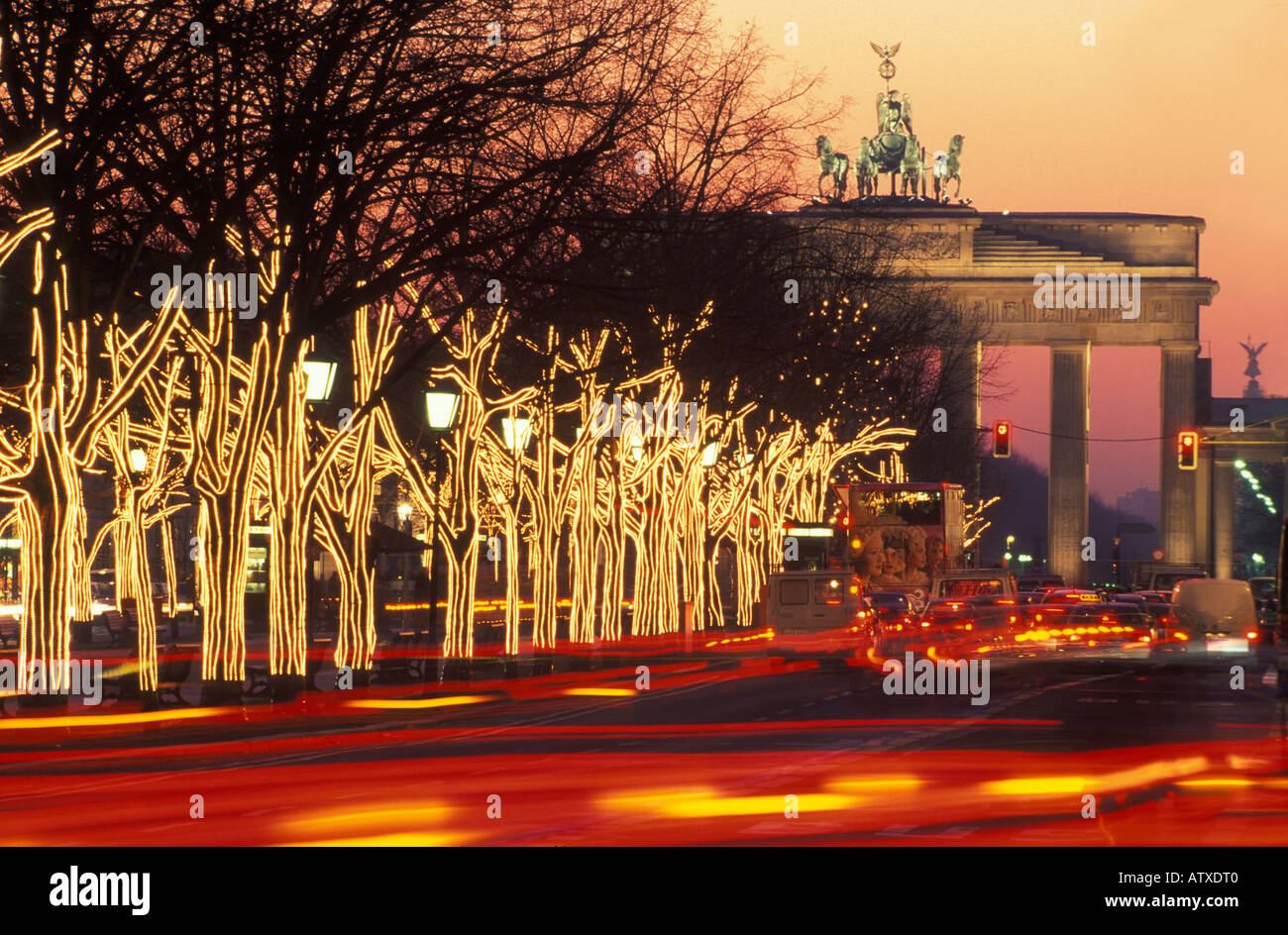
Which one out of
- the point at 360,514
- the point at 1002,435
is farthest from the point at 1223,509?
the point at 360,514

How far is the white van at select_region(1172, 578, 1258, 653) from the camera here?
45688mm

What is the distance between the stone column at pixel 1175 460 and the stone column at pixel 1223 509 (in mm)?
16269

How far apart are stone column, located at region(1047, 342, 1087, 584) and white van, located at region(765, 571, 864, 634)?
7415cm

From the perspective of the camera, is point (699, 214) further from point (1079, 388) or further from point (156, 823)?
point (1079, 388)

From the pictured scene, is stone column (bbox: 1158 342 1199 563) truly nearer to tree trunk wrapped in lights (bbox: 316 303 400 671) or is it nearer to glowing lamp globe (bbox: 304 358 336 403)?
tree trunk wrapped in lights (bbox: 316 303 400 671)

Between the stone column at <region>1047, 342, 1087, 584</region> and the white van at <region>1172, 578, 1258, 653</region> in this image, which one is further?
the stone column at <region>1047, 342, 1087, 584</region>

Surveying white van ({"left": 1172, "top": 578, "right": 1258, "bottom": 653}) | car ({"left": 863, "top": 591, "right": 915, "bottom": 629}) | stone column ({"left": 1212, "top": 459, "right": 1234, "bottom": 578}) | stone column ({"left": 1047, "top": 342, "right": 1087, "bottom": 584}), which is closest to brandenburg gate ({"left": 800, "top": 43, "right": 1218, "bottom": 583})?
stone column ({"left": 1047, "top": 342, "right": 1087, "bottom": 584})

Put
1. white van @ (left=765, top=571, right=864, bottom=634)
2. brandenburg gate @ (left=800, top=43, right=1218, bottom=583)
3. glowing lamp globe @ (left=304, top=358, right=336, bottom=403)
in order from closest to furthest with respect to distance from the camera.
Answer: glowing lamp globe @ (left=304, top=358, right=336, bottom=403) → white van @ (left=765, top=571, right=864, bottom=634) → brandenburg gate @ (left=800, top=43, right=1218, bottom=583)

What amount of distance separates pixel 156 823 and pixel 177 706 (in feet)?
37.0

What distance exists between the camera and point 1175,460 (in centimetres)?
12838

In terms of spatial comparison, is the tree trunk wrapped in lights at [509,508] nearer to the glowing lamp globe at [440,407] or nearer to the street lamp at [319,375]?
the glowing lamp globe at [440,407]

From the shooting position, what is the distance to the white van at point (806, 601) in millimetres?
52000

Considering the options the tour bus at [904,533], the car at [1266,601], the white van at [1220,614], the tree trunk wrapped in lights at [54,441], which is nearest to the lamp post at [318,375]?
the tree trunk wrapped in lights at [54,441]

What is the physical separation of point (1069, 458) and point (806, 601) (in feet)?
261
